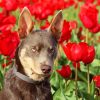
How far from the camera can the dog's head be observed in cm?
538

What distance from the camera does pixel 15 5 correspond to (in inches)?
322

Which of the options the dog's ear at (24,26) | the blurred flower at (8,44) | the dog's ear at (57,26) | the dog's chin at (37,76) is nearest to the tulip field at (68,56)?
the blurred flower at (8,44)

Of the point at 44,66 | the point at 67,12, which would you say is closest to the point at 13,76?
the point at 44,66

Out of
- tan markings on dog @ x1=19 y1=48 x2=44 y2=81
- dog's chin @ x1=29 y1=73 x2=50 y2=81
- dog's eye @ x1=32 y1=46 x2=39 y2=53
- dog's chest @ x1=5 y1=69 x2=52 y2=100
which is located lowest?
dog's chest @ x1=5 y1=69 x2=52 y2=100

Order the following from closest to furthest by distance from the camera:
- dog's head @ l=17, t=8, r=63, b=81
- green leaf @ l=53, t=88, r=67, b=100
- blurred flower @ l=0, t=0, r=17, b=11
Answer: dog's head @ l=17, t=8, r=63, b=81 < green leaf @ l=53, t=88, r=67, b=100 < blurred flower @ l=0, t=0, r=17, b=11

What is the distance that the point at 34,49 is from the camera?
5473mm

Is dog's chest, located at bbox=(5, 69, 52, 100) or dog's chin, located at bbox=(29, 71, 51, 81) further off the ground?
dog's chin, located at bbox=(29, 71, 51, 81)

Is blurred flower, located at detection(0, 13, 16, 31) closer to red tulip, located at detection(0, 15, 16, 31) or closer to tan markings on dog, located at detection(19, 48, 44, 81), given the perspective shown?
red tulip, located at detection(0, 15, 16, 31)

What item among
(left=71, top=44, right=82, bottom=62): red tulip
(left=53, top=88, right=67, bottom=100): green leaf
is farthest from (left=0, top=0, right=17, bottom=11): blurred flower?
(left=71, top=44, right=82, bottom=62): red tulip

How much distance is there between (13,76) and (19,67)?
12cm

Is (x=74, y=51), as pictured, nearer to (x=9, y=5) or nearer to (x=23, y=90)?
(x=23, y=90)

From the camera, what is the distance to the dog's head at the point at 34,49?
5379 millimetres

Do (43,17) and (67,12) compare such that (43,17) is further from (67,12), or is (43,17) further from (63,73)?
(67,12)

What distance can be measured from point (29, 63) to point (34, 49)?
153mm
